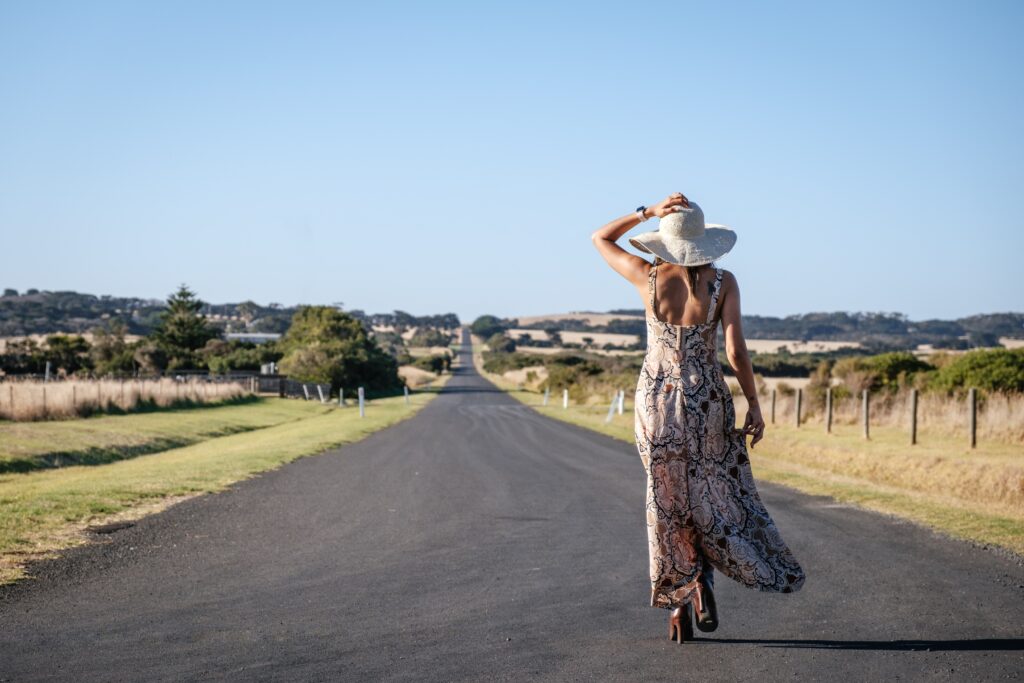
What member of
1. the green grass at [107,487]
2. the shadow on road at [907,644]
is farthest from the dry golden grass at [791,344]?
the shadow on road at [907,644]

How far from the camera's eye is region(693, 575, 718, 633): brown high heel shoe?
18.8ft

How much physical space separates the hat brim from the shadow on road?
7.39ft

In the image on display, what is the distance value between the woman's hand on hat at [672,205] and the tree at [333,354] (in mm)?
63138

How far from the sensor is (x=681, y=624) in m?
5.85

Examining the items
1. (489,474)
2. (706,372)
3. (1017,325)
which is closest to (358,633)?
(706,372)

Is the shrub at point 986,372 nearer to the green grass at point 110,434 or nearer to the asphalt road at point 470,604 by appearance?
the asphalt road at point 470,604

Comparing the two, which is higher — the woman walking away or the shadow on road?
the woman walking away

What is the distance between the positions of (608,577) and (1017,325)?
364ft

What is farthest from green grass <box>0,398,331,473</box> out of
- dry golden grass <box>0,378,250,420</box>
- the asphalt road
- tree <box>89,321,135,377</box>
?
tree <box>89,321,135,377</box>

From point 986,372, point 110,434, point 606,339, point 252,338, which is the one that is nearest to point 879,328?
point 606,339

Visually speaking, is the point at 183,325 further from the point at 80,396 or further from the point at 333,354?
the point at 80,396

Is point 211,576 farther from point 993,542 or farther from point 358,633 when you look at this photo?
point 993,542

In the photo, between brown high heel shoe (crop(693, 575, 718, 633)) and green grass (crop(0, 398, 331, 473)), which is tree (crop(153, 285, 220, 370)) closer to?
green grass (crop(0, 398, 331, 473))

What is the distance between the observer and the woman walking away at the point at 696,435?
5.68 m
